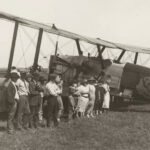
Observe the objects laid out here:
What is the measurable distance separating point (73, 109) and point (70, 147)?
14.0ft

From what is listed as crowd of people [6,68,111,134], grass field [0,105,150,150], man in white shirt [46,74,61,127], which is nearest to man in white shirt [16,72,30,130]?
crowd of people [6,68,111,134]

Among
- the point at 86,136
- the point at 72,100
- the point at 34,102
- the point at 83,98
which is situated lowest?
the point at 86,136

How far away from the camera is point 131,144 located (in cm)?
880

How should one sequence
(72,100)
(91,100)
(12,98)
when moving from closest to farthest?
(12,98) < (72,100) < (91,100)

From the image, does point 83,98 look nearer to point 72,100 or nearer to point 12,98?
point 72,100

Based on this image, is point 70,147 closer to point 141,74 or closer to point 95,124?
point 95,124

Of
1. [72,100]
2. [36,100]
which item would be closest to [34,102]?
[36,100]

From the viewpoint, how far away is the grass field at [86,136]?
27.3 ft

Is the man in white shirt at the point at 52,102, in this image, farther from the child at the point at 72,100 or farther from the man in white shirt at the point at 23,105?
the child at the point at 72,100

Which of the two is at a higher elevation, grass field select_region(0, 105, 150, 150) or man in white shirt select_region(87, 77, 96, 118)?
man in white shirt select_region(87, 77, 96, 118)

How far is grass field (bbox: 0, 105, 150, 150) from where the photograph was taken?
833 cm

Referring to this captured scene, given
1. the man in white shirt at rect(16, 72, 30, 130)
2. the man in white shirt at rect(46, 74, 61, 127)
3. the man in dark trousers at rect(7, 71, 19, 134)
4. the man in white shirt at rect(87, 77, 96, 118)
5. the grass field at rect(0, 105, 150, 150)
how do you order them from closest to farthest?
the grass field at rect(0, 105, 150, 150) → the man in dark trousers at rect(7, 71, 19, 134) → the man in white shirt at rect(16, 72, 30, 130) → the man in white shirt at rect(46, 74, 61, 127) → the man in white shirt at rect(87, 77, 96, 118)

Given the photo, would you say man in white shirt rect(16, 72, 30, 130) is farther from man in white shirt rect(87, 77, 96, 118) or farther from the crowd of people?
man in white shirt rect(87, 77, 96, 118)

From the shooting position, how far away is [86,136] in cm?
947
